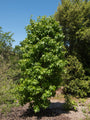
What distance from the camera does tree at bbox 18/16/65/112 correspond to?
14.3ft

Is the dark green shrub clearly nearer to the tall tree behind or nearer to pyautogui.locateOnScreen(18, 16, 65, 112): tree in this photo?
the tall tree behind

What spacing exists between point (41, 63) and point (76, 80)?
560 centimetres

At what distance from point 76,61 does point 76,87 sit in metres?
2.15

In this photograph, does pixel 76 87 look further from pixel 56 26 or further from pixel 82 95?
pixel 56 26

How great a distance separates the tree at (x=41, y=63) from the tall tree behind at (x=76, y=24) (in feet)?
17.9

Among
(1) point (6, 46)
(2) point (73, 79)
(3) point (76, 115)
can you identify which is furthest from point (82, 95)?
(1) point (6, 46)

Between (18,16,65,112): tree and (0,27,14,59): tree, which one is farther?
(0,27,14,59): tree

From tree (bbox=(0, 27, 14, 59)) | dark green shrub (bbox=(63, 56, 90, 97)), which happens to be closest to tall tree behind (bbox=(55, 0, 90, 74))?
dark green shrub (bbox=(63, 56, 90, 97))

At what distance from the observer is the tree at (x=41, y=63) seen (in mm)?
4369

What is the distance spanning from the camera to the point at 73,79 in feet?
31.8

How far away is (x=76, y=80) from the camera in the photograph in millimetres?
9391

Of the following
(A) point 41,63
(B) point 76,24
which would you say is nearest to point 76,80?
(B) point 76,24

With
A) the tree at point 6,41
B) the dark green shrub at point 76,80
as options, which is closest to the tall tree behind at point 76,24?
the dark green shrub at point 76,80

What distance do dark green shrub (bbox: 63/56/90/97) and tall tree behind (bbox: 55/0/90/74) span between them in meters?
1.11
